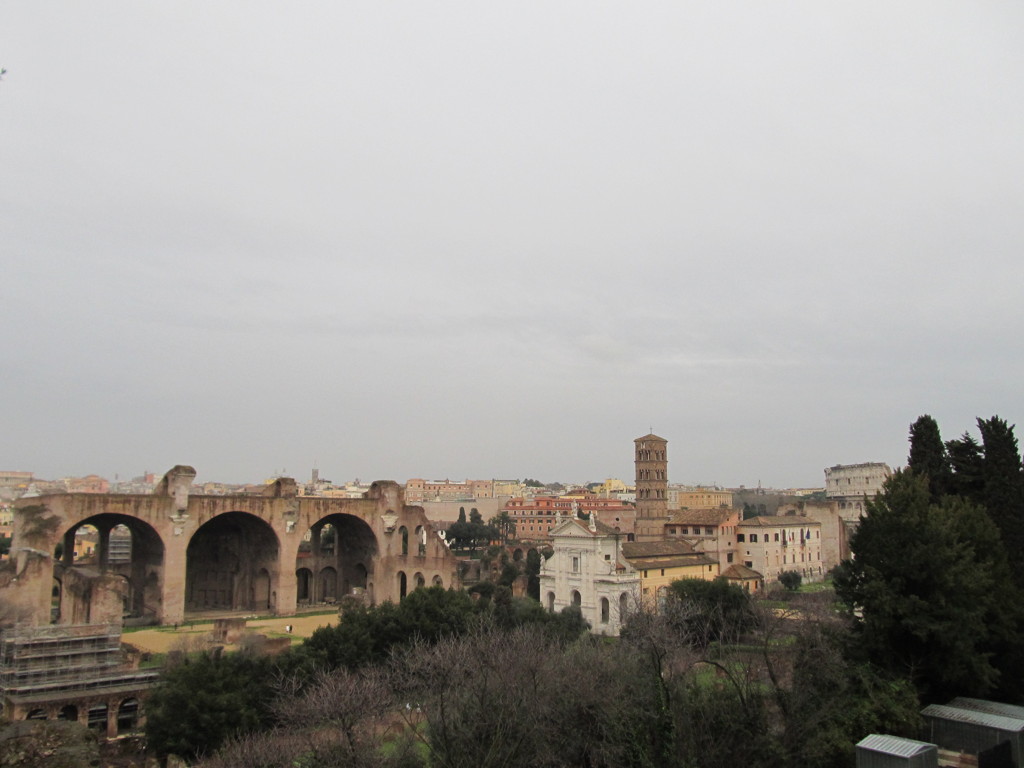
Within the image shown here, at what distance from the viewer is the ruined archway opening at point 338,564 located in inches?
2170

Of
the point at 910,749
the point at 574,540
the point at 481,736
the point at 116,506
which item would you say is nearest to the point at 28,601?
the point at 116,506

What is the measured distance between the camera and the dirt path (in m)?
37.3

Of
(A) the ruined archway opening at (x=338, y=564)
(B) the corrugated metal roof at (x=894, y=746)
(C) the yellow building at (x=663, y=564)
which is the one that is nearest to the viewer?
(B) the corrugated metal roof at (x=894, y=746)

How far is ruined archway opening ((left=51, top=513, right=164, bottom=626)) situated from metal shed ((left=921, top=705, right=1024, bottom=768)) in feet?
109

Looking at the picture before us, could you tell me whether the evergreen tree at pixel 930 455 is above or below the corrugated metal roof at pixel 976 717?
above

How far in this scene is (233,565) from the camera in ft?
173

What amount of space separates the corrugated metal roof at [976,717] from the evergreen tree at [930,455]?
1151cm

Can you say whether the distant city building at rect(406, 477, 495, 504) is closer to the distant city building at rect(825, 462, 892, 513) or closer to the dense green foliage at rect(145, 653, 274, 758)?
the distant city building at rect(825, 462, 892, 513)

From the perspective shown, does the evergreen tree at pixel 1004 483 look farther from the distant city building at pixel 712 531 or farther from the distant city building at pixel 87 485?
the distant city building at pixel 87 485

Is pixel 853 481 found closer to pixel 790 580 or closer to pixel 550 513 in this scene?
pixel 550 513

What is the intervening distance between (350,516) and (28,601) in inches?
787

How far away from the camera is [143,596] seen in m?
46.1

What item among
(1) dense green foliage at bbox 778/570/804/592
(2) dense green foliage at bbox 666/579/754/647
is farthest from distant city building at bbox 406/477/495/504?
(2) dense green foliage at bbox 666/579/754/647

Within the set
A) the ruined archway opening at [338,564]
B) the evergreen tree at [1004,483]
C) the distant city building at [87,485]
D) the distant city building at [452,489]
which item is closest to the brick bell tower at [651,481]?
the ruined archway opening at [338,564]
